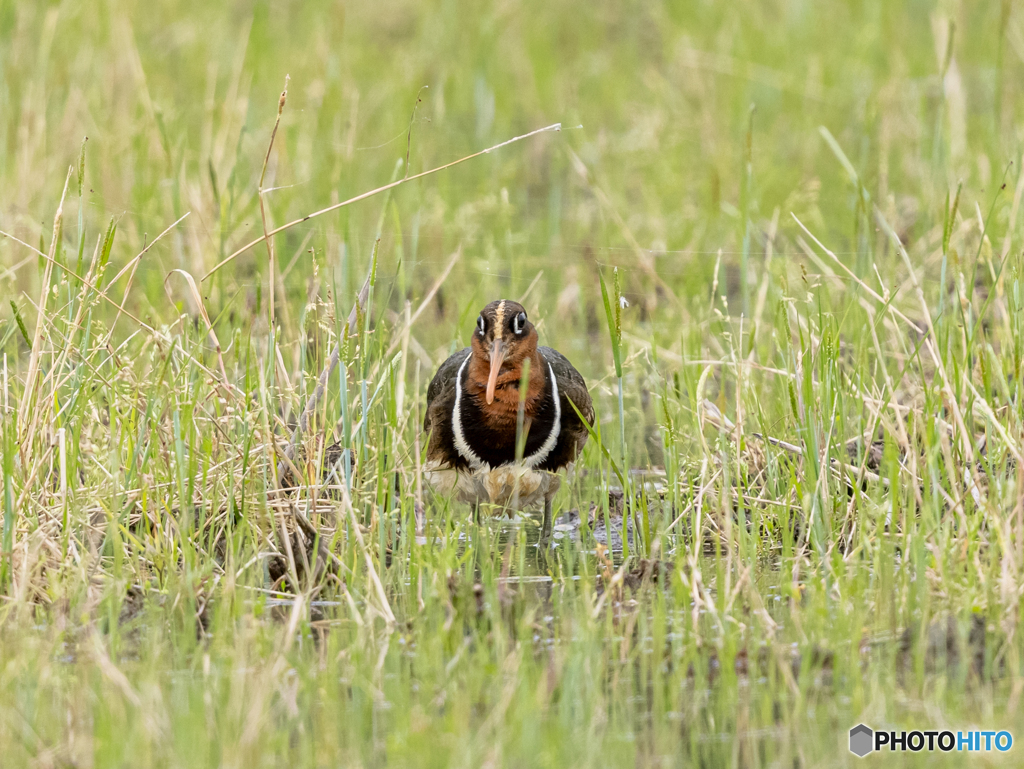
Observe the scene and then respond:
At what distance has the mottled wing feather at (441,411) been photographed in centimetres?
503

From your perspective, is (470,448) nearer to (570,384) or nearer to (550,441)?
(550,441)

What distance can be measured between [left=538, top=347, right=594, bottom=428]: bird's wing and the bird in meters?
0.01

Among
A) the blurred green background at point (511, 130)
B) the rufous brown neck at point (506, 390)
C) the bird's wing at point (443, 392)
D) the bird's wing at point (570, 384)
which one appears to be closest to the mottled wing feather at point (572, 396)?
the bird's wing at point (570, 384)

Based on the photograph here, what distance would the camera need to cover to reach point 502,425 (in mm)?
4922

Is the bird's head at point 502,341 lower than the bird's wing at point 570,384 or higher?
higher

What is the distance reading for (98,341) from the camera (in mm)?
4480

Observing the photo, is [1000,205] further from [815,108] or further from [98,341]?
[98,341]

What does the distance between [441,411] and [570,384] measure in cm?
53

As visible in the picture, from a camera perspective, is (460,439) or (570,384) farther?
(570,384)

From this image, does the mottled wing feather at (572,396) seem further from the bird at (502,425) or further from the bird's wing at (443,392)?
the bird's wing at (443,392)

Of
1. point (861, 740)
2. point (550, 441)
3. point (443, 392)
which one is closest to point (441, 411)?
point (443, 392)

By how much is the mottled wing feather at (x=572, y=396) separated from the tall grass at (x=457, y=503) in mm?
179

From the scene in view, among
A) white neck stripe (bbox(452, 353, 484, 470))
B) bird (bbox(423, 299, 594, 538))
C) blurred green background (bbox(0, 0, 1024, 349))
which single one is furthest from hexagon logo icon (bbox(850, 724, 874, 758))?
blurred green background (bbox(0, 0, 1024, 349))

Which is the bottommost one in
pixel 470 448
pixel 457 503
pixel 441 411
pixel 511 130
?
pixel 457 503
